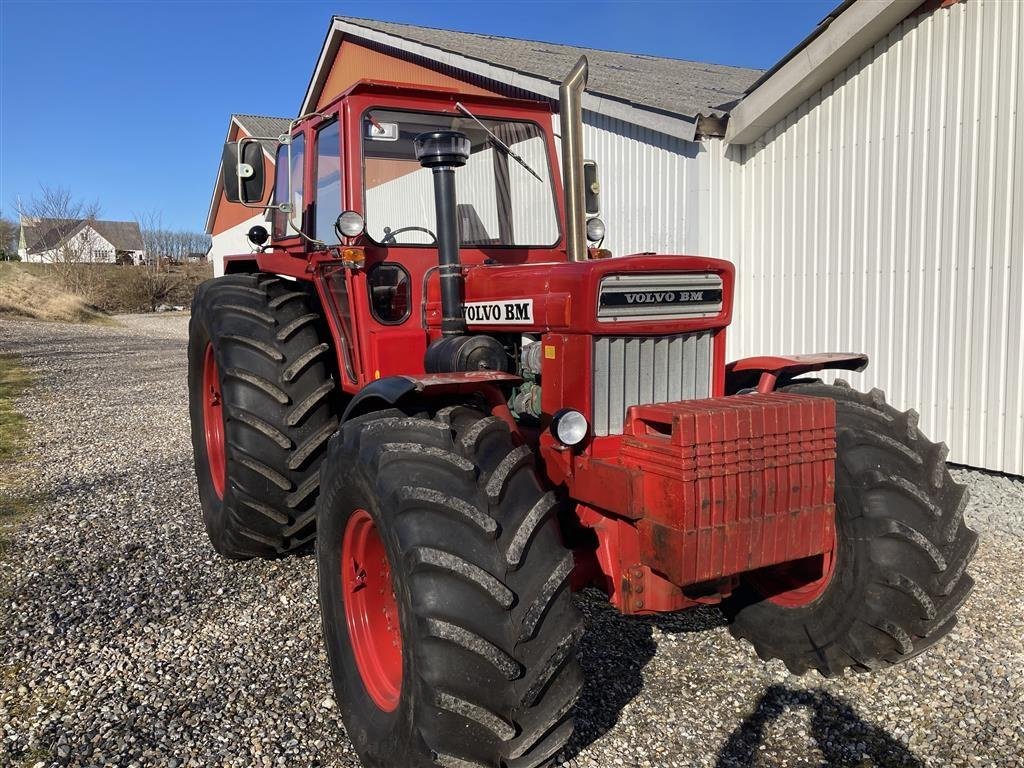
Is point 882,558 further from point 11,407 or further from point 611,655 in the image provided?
point 11,407

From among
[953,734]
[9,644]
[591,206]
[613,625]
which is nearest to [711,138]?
[591,206]

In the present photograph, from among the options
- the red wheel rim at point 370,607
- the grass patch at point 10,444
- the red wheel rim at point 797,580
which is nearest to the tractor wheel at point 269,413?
the red wheel rim at point 370,607

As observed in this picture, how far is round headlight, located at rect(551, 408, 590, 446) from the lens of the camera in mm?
2762

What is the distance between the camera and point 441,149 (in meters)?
3.13

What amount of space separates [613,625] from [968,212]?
396 cm

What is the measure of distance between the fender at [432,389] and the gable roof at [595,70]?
4873 mm

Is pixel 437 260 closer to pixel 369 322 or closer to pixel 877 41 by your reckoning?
pixel 369 322

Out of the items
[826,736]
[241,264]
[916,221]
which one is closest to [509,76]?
[916,221]

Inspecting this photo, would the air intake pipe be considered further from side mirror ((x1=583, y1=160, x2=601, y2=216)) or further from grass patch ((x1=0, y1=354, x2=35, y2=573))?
grass patch ((x1=0, y1=354, x2=35, y2=573))

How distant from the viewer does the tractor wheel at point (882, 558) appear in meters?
2.89

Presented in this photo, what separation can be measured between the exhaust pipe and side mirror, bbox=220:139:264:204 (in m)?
1.71

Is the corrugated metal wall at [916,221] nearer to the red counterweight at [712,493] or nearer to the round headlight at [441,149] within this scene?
the red counterweight at [712,493]

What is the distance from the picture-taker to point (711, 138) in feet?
23.4

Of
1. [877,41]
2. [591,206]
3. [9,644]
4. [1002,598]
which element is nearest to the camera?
[9,644]
